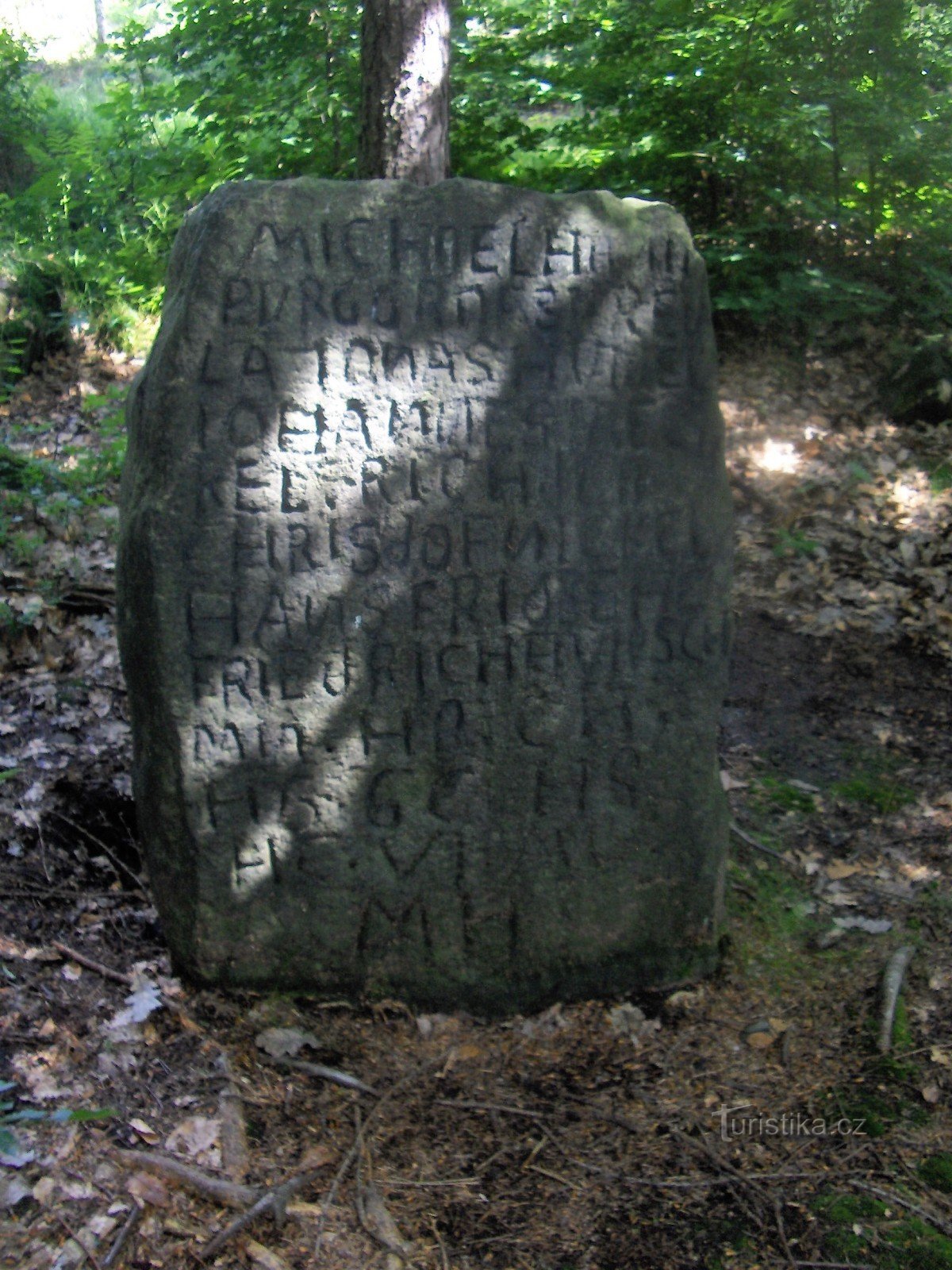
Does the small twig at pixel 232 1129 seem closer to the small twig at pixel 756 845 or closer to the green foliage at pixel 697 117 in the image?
the small twig at pixel 756 845

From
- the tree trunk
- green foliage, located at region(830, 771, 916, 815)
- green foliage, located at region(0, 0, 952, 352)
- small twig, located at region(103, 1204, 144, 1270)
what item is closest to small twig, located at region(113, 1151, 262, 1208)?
small twig, located at region(103, 1204, 144, 1270)

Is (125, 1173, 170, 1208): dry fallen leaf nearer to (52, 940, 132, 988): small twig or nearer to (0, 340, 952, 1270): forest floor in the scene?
(0, 340, 952, 1270): forest floor

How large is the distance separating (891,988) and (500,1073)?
111 cm

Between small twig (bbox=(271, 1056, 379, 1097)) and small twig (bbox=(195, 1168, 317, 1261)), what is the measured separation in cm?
29

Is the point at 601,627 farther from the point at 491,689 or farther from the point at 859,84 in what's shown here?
the point at 859,84

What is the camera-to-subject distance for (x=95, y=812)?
3674 mm

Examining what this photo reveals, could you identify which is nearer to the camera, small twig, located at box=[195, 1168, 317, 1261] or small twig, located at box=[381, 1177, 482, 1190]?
small twig, located at box=[195, 1168, 317, 1261]

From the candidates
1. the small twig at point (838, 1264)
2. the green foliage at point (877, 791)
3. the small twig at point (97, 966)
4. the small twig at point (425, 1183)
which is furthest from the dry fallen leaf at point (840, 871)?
the small twig at point (97, 966)

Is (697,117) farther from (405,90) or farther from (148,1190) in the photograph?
(148,1190)

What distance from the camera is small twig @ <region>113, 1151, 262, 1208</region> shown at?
229 centimetres

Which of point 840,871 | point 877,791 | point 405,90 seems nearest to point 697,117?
point 405,90

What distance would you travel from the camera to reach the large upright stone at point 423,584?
2.81 meters

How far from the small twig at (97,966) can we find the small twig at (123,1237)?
2.70ft

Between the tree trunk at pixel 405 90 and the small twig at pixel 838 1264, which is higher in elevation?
the tree trunk at pixel 405 90
